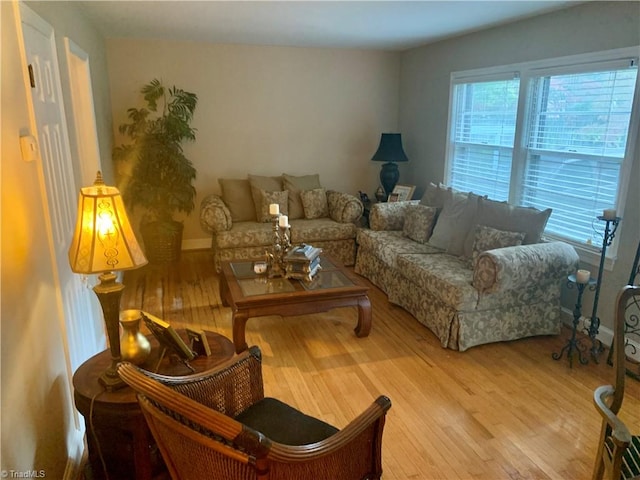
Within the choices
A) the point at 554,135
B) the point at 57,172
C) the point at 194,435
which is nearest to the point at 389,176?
the point at 554,135

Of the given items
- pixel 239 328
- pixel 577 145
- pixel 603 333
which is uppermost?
pixel 577 145

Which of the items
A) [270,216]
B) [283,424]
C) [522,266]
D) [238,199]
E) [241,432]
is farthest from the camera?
[238,199]

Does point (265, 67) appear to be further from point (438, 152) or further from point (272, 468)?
point (272, 468)

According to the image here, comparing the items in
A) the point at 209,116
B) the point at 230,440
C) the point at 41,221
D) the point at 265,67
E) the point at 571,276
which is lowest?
the point at 571,276

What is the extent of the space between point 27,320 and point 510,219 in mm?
3157

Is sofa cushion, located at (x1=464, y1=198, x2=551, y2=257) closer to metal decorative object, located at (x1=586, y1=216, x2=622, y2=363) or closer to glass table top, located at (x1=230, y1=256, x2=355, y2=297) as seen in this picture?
metal decorative object, located at (x1=586, y1=216, x2=622, y2=363)

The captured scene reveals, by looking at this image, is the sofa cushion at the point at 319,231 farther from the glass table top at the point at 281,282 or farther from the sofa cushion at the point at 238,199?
the glass table top at the point at 281,282

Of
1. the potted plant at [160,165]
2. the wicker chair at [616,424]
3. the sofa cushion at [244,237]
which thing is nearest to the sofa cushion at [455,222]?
the sofa cushion at [244,237]

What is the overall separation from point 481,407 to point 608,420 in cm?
114

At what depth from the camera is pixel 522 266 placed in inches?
117

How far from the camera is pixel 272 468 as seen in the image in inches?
47.3

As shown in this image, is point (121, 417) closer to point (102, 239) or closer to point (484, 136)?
point (102, 239)

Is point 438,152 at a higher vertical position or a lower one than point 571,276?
higher

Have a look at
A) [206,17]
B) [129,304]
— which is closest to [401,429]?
[129,304]
